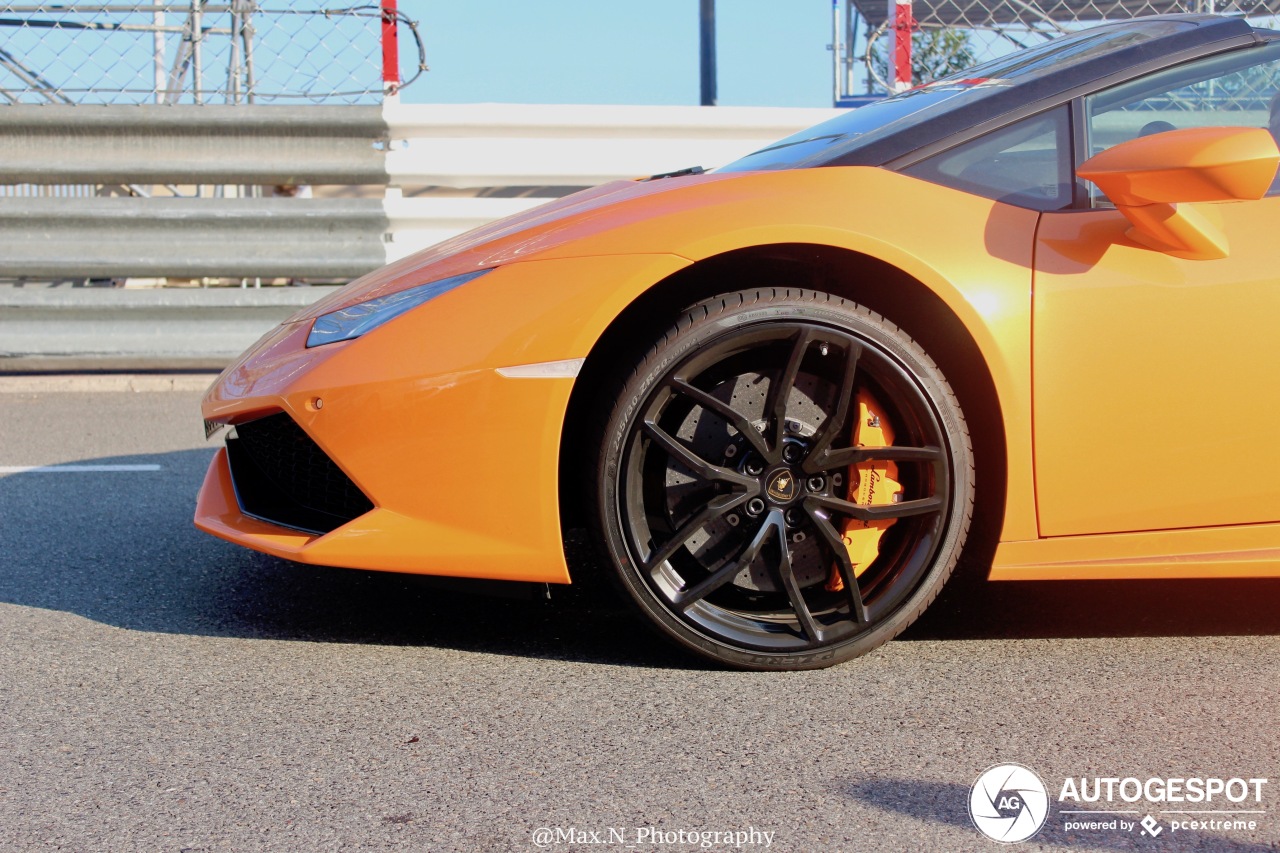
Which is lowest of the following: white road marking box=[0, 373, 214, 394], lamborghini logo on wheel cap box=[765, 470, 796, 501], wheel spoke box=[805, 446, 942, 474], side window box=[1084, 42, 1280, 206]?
white road marking box=[0, 373, 214, 394]

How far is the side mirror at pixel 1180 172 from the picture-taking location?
2176 mm

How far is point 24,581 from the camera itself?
10.00ft

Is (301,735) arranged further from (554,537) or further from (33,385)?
(33,385)

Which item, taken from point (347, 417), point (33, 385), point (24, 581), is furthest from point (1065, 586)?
point (33, 385)

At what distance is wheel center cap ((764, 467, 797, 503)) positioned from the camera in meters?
2.40

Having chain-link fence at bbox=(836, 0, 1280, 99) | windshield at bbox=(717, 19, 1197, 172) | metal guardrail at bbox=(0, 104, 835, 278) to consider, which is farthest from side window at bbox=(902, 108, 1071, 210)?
metal guardrail at bbox=(0, 104, 835, 278)

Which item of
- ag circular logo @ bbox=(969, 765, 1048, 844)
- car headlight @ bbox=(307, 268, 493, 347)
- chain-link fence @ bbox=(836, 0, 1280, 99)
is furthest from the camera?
chain-link fence @ bbox=(836, 0, 1280, 99)

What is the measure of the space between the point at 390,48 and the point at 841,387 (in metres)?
3.98

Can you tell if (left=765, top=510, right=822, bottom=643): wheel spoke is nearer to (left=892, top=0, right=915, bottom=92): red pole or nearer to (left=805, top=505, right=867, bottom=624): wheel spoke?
(left=805, top=505, right=867, bottom=624): wheel spoke

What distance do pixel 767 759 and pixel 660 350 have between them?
759 millimetres

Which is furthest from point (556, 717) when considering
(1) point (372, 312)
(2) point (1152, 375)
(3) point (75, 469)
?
(3) point (75, 469)

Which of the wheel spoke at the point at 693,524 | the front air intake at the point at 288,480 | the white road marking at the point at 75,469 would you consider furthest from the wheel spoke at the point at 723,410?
the white road marking at the point at 75,469

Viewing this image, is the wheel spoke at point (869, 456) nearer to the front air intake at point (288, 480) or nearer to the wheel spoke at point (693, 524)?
the wheel spoke at point (693, 524)

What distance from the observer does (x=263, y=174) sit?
5812mm
